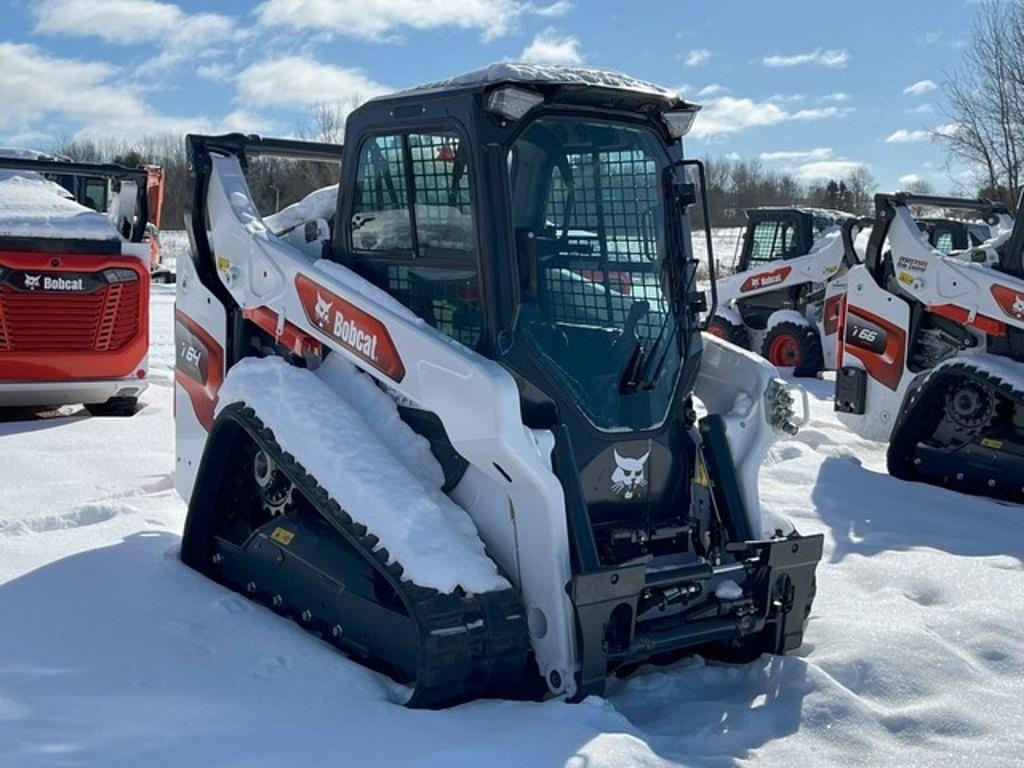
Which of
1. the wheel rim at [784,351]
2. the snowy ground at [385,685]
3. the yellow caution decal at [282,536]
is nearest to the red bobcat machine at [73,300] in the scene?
the snowy ground at [385,685]

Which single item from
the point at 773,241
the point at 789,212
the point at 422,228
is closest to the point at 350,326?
the point at 422,228

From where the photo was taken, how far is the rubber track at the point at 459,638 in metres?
3.64

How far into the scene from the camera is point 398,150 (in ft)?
14.7

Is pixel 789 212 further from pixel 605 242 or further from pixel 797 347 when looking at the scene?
pixel 605 242

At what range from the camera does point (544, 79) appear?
4.07m

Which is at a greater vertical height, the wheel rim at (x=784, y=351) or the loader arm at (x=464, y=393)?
the loader arm at (x=464, y=393)

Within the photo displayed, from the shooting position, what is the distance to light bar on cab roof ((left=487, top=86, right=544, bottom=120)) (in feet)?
13.1

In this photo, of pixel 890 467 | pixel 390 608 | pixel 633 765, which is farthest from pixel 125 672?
pixel 890 467

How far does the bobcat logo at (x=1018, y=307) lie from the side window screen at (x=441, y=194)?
5.16 metres

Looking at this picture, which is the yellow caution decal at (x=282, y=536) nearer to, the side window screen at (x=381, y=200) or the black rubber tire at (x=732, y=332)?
the side window screen at (x=381, y=200)

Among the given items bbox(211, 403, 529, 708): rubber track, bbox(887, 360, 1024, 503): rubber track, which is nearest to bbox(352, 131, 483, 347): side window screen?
bbox(211, 403, 529, 708): rubber track

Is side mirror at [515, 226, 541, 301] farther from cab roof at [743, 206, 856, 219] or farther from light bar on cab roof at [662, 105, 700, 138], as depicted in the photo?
cab roof at [743, 206, 856, 219]

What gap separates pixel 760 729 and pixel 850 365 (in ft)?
19.7

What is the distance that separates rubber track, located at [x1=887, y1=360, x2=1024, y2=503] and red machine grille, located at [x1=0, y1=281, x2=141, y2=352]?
19.1ft
